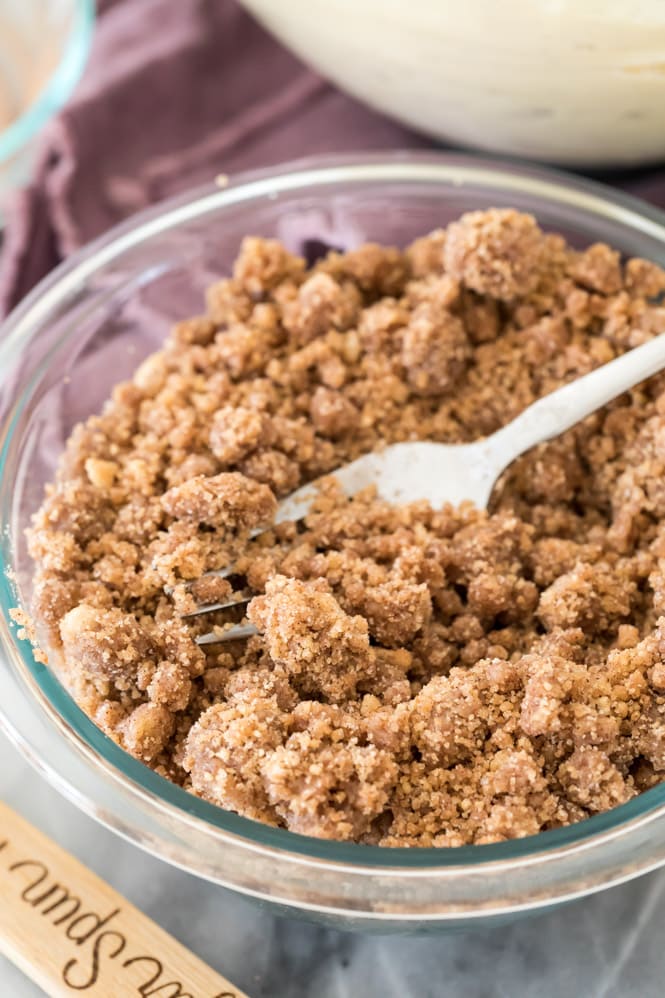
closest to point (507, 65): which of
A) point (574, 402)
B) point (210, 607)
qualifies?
point (574, 402)

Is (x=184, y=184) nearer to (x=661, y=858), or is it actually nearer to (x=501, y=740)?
(x=501, y=740)

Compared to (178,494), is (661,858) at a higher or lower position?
lower

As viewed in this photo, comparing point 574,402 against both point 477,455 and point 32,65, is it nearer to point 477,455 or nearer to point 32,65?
point 477,455

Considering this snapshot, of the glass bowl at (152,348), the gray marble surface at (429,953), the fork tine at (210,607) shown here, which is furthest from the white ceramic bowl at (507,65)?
the gray marble surface at (429,953)

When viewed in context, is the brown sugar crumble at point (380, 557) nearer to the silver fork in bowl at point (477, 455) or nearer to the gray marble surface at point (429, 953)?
the silver fork in bowl at point (477, 455)

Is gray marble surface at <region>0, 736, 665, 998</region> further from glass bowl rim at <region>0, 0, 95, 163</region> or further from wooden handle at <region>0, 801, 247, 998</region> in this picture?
glass bowl rim at <region>0, 0, 95, 163</region>

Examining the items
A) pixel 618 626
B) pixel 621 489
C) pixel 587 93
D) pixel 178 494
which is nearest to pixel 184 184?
pixel 587 93

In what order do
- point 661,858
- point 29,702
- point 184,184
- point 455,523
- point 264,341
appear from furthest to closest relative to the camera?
point 184,184, point 264,341, point 455,523, point 29,702, point 661,858
